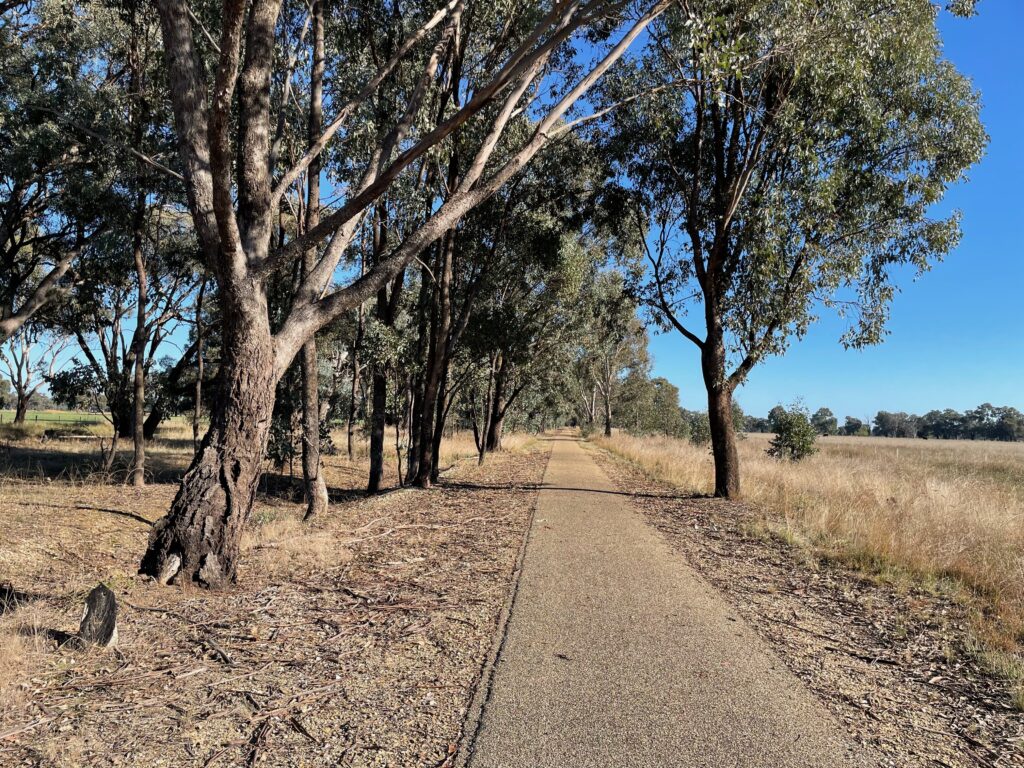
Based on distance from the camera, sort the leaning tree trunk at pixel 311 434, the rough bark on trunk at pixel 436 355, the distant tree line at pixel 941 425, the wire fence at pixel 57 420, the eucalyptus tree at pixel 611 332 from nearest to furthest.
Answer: the leaning tree trunk at pixel 311 434 → the rough bark on trunk at pixel 436 355 → the eucalyptus tree at pixel 611 332 → the wire fence at pixel 57 420 → the distant tree line at pixel 941 425

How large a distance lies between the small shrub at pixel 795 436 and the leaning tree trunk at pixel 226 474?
21.3 m

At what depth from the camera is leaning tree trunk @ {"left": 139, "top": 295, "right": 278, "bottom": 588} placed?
5129mm

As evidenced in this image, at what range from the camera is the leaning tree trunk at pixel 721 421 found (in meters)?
12.5

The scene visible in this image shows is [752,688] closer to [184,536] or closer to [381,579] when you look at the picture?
[381,579]

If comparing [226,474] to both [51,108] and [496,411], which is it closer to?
[51,108]

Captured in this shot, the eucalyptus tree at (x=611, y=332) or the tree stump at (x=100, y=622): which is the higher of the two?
the eucalyptus tree at (x=611, y=332)

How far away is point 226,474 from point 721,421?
33.3 feet

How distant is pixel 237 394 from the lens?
5.32m

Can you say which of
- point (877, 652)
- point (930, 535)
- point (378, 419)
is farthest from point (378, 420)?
point (877, 652)

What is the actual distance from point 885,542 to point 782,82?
8.22 m

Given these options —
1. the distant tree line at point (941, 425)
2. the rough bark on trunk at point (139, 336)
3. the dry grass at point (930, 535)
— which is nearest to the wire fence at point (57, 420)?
the rough bark on trunk at point (139, 336)

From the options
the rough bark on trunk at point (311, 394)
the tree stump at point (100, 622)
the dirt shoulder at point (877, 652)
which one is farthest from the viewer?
the rough bark on trunk at point (311, 394)

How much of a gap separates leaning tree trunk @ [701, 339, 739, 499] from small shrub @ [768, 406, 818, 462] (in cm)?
1140

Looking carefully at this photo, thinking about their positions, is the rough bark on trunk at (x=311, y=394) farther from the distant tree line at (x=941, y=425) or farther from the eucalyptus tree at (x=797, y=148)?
the distant tree line at (x=941, y=425)
